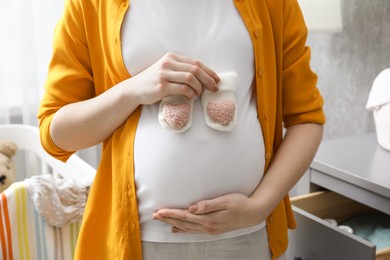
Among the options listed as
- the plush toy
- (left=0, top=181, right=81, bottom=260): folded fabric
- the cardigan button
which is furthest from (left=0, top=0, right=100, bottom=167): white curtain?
the cardigan button

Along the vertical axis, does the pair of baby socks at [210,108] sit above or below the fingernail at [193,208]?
above

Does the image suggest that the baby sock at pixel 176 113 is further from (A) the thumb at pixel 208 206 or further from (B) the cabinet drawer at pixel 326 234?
(B) the cabinet drawer at pixel 326 234

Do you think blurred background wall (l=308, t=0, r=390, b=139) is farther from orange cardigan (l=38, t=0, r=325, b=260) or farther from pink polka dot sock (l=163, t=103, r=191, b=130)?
pink polka dot sock (l=163, t=103, r=191, b=130)

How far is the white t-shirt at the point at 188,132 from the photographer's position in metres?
0.86

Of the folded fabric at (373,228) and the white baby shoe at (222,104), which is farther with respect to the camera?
the folded fabric at (373,228)

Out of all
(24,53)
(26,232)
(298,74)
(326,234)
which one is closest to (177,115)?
(298,74)

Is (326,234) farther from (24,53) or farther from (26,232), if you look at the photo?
(24,53)

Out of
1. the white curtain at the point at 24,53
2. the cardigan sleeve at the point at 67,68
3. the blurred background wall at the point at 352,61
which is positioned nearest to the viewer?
the cardigan sleeve at the point at 67,68

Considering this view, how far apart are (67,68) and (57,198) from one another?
550mm

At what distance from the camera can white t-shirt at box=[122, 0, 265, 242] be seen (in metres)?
0.86

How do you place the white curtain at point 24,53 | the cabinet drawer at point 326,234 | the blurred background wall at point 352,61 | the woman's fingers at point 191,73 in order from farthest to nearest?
the white curtain at point 24,53
the blurred background wall at point 352,61
the cabinet drawer at point 326,234
the woman's fingers at point 191,73

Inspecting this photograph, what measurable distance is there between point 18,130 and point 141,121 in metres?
1.10

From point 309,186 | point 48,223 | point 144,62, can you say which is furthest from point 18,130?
point 144,62

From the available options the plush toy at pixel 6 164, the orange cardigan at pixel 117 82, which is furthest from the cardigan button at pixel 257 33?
the plush toy at pixel 6 164
